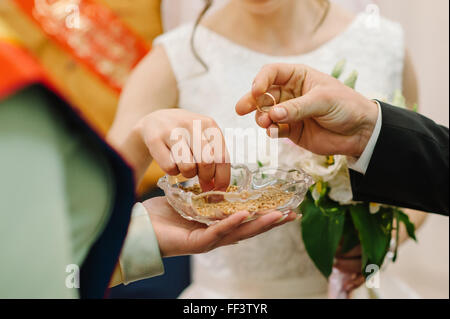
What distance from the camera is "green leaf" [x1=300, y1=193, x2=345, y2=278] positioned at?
1.98 ft

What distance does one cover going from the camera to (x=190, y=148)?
1.53 ft

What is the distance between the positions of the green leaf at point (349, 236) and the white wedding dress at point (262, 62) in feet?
0.39

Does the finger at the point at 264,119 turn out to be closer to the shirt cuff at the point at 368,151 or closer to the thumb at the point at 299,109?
the thumb at the point at 299,109

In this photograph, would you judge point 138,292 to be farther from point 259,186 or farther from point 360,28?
point 360,28

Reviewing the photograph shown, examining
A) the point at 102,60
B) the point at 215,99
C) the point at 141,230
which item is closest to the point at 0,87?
the point at 141,230

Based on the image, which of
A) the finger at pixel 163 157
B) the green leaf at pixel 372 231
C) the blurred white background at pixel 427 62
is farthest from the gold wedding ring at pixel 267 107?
the blurred white background at pixel 427 62

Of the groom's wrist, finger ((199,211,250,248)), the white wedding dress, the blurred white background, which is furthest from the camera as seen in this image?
the blurred white background

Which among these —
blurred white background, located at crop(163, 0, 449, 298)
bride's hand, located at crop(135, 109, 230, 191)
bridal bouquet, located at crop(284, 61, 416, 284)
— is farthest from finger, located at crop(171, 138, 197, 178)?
blurred white background, located at crop(163, 0, 449, 298)

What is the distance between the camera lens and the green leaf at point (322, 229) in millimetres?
603

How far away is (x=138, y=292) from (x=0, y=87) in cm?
82

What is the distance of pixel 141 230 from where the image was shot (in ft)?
1.56

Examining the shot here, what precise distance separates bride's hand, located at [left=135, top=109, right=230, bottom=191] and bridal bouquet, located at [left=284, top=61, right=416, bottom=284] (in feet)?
0.50

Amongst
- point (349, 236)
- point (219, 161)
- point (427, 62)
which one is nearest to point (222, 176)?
point (219, 161)

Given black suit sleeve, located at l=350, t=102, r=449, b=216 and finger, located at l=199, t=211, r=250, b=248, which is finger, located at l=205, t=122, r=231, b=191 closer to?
finger, located at l=199, t=211, r=250, b=248
